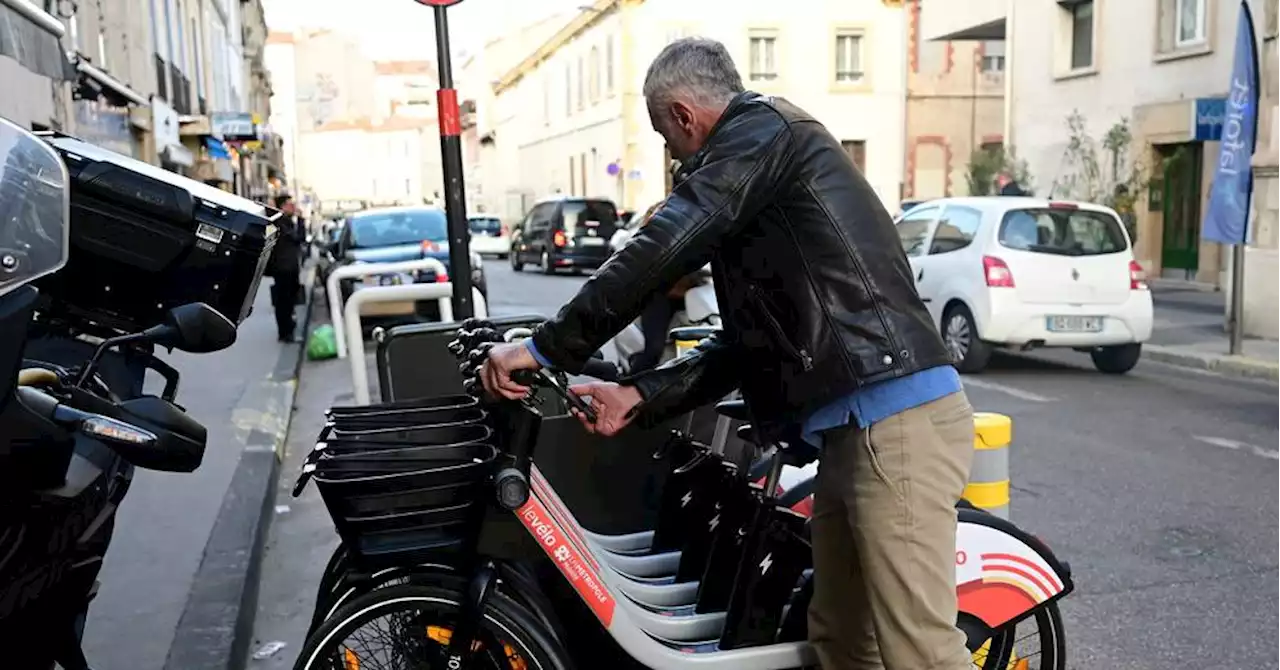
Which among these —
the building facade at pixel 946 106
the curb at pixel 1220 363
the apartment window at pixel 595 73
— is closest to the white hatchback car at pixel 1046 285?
the curb at pixel 1220 363

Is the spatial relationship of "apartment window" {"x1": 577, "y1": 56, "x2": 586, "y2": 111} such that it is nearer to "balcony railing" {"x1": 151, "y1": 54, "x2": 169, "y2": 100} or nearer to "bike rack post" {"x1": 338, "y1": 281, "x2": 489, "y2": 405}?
"balcony railing" {"x1": 151, "y1": 54, "x2": 169, "y2": 100}

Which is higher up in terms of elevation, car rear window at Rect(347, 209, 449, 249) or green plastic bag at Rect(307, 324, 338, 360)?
car rear window at Rect(347, 209, 449, 249)

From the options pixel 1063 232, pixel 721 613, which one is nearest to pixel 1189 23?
pixel 1063 232

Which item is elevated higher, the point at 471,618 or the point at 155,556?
the point at 471,618

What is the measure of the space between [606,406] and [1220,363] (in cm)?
962

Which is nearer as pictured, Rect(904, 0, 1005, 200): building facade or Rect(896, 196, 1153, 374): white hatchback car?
Rect(896, 196, 1153, 374): white hatchback car

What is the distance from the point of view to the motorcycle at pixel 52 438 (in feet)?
7.38

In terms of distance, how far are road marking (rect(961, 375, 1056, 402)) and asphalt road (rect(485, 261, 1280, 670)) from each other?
16 millimetres

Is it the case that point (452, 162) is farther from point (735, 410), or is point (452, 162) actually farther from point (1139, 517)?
point (1139, 517)

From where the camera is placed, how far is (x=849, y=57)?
39531mm

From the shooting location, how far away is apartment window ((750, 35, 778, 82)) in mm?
39094

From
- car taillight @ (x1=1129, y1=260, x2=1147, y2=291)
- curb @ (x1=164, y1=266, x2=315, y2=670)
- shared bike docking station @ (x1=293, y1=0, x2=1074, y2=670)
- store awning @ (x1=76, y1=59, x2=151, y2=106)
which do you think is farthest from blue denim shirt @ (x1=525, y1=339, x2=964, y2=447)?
store awning @ (x1=76, y1=59, x2=151, y2=106)

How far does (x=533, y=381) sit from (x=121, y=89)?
16525 mm

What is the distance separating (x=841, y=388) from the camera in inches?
101
